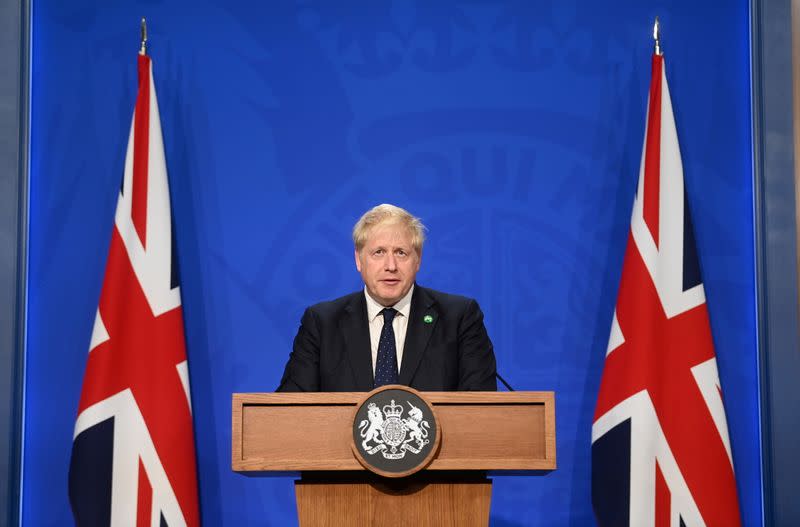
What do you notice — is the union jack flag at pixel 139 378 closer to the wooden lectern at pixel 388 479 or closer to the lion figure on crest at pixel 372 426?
the wooden lectern at pixel 388 479

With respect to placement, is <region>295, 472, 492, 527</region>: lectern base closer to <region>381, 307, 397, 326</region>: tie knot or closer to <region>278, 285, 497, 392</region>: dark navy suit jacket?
<region>278, 285, 497, 392</region>: dark navy suit jacket

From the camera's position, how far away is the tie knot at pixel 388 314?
9.78 feet

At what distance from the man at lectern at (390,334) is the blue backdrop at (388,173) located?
117cm

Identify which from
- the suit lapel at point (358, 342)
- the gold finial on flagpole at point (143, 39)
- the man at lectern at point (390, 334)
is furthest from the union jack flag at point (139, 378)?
the suit lapel at point (358, 342)

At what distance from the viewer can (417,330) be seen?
2938 mm

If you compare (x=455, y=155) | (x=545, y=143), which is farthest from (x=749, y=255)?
(x=455, y=155)

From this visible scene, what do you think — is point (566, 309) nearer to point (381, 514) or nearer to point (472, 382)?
point (472, 382)

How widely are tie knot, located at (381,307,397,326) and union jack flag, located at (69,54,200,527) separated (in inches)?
49.1

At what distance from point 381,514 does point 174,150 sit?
2.43 metres

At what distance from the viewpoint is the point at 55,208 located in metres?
4.18

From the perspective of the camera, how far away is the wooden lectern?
227cm

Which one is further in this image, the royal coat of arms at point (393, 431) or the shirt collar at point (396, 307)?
the shirt collar at point (396, 307)

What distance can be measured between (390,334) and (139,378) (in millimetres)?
1356

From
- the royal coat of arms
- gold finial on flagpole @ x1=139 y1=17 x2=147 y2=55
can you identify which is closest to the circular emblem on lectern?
the royal coat of arms
